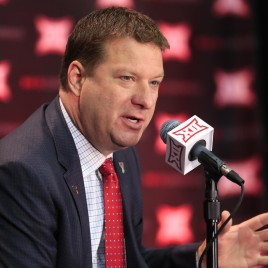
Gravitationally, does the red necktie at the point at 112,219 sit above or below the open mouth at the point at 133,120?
below

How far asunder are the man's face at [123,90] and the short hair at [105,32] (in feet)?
0.08

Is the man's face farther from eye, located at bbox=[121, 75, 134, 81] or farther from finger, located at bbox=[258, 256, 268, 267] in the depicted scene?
finger, located at bbox=[258, 256, 268, 267]

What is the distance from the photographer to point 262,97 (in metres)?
4.02

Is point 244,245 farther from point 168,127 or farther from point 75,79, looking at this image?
point 75,79

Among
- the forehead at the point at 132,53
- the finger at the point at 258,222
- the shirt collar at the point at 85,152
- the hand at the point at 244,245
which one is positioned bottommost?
the hand at the point at 244,245

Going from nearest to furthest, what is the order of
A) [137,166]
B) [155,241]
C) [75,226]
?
1. [75,226]
2. [137,166]
3. [155,241]

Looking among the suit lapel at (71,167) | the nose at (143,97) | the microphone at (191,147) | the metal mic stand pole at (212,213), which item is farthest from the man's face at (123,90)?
the metal mic stand pole at (212,213)

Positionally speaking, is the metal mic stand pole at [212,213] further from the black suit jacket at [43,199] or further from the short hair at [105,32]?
the short hair at [105,32]

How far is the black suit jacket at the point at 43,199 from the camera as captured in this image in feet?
6.16

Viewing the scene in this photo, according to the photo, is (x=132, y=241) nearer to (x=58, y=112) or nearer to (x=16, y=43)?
(x=58, y=112)

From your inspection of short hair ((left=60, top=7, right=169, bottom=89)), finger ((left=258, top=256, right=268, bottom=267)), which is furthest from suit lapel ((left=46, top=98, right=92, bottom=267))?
finger ((left=258, top=256, right=268, bottom=267))

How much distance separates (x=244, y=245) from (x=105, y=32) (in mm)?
879

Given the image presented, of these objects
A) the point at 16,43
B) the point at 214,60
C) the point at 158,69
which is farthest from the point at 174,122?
the point at 214,60

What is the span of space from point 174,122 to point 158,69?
0.29 meters
